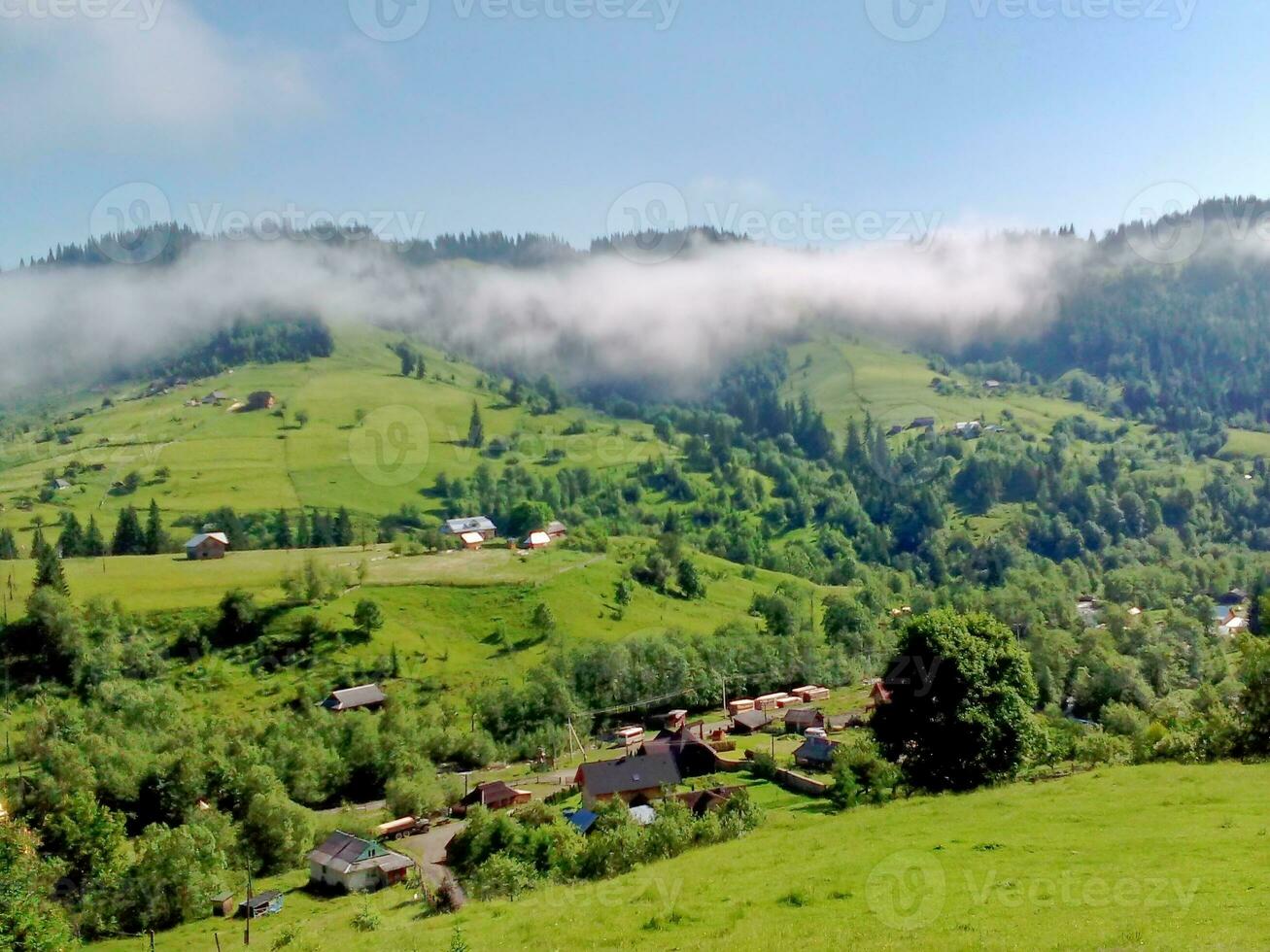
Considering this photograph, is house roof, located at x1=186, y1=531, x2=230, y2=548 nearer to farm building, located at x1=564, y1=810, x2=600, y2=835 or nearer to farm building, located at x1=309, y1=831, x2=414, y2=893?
farm building, located at x1=309, y1=831, x2=414, y2=893

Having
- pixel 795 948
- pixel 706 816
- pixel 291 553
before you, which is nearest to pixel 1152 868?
pixel 795 948

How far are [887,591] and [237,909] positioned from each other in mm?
107445

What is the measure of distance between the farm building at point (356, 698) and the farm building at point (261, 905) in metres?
28.8

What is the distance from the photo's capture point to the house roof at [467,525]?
13893 centimetres

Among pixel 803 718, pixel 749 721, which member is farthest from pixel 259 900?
pixel 803 718

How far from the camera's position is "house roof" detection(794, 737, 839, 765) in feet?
200

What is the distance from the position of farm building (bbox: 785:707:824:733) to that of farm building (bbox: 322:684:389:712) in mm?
35170

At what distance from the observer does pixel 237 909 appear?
1692 inches

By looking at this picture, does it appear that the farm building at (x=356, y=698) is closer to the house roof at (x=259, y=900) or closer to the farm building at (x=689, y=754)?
the farm building at (x=689, y=754)

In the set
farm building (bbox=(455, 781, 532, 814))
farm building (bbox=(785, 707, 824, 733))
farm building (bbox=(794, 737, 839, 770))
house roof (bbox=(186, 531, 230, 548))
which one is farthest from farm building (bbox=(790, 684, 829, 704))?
house roof (bbox=(186, 531, 230, 548))

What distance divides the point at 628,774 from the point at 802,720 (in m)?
22.3

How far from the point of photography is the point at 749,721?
257 ft

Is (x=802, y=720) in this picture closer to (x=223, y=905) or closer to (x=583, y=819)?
(x=583, y=819)

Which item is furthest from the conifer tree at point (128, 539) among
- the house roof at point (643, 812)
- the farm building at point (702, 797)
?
the farm building at point (702, 797)
